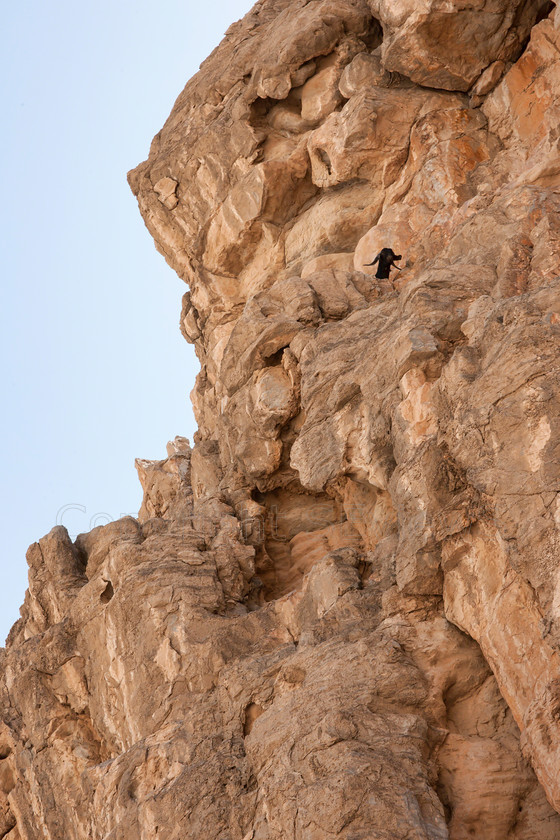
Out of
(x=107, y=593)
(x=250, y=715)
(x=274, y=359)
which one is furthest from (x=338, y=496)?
(x=250, y=715)

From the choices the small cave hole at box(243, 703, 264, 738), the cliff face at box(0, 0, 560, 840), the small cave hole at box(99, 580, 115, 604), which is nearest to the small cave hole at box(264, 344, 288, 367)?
the cliff face at box(0, 0, 560, 840)

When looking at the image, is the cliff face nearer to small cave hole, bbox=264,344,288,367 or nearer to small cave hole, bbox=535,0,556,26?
small cave hole, bbox=264,344,288,367

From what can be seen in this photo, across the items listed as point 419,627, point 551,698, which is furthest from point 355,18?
point 551,698

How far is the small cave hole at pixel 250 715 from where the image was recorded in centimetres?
1880

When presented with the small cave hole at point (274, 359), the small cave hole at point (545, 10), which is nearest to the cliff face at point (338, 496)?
the small cave hole at point (274, 359)

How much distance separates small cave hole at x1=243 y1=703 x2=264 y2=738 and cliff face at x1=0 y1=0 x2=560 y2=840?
46mm

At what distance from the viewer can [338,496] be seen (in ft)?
83.3

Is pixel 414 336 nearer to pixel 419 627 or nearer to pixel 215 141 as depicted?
pixel 419 627

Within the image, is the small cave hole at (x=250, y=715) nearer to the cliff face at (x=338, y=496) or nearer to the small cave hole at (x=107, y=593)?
the cliff face at (x=338, y=496)

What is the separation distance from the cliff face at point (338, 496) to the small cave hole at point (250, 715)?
0.05 m

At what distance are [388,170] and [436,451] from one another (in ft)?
55.7

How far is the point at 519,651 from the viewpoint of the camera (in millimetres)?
15672

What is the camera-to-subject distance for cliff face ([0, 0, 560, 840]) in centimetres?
1568

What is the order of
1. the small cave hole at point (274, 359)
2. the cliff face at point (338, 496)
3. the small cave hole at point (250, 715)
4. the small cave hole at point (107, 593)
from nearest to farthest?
the cliff face at point (338, 496) < the small cave hole at point (250, 715) < the small cave hole at point (107, 593) < the small cave hole at point (274, 359)
